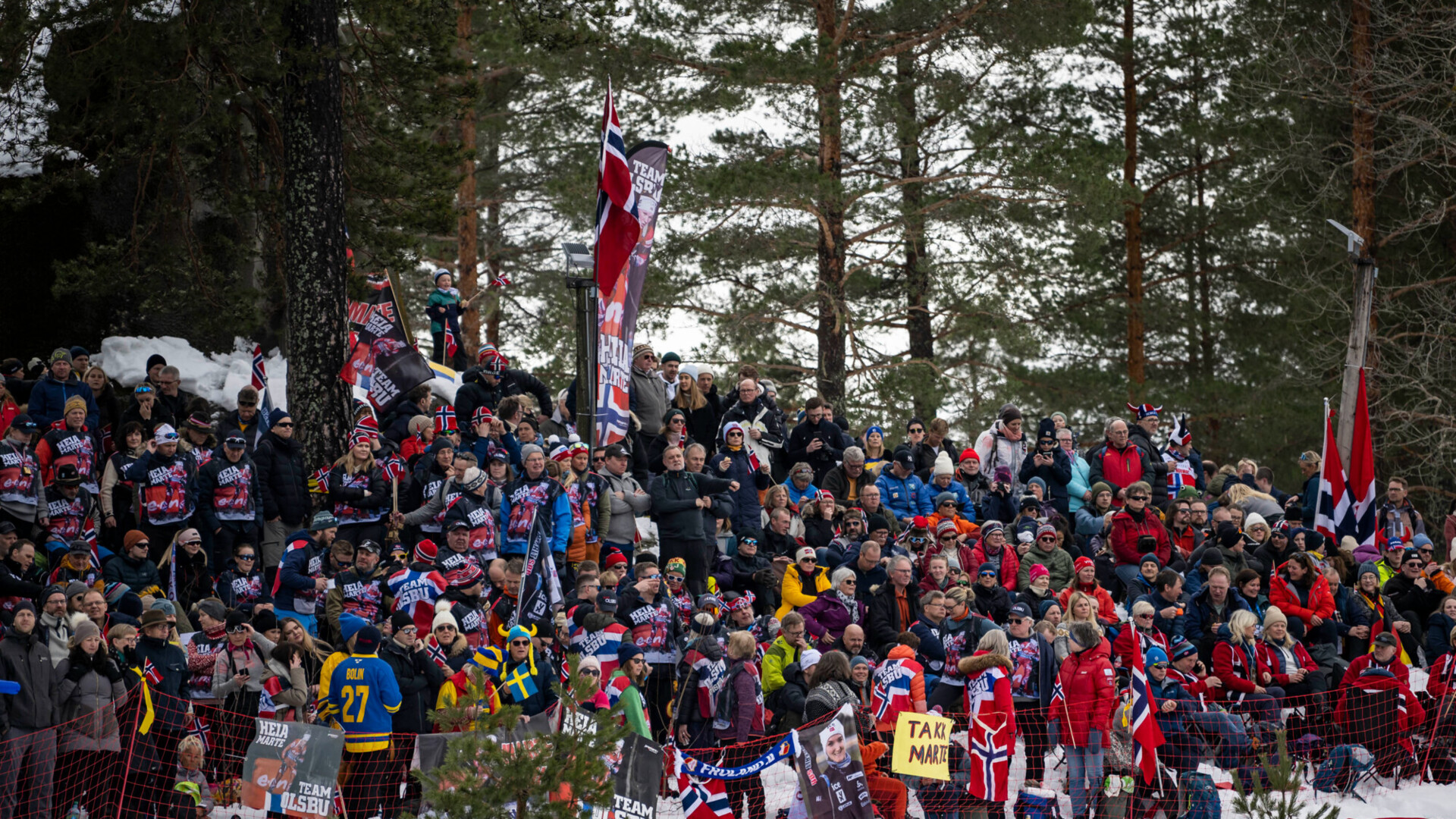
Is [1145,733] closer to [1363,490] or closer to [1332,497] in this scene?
[1332,497]

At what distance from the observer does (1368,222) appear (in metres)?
23.4

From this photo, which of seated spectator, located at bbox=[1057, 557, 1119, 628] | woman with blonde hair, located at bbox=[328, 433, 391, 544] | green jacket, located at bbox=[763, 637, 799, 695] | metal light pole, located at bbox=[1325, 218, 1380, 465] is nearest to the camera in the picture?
green jacket, located at bbox=[763, 637, 799, 695]

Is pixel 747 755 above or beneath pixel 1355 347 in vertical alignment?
beneath

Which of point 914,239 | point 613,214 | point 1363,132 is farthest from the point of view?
point 1363,132

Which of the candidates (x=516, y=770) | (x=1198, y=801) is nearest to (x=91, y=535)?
(x=516, y=770)

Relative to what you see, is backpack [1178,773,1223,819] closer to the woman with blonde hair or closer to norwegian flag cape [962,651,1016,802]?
norwegian flag cape [962,651,1016,802]

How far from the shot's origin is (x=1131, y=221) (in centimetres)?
2748

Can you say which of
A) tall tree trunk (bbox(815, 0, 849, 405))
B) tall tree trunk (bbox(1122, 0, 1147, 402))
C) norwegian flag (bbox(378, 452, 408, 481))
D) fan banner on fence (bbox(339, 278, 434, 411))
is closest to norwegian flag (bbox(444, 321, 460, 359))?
fan banner on fence (bbox(339, 278, 434, 411))

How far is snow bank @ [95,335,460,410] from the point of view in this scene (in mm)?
17375

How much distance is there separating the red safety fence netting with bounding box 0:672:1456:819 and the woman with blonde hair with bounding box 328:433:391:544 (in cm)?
240

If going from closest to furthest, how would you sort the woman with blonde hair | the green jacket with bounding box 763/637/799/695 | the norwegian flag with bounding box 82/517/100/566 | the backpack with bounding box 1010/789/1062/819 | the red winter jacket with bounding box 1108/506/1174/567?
the backpack with bounding box 1010/789/1062/819
the green jacket with bounding box 763/637/799/695
the norwegian flag with bounding box 82/517/100/566
the woman with blonde hair
the red winter jacket with bounding box 1108/506/1174/567

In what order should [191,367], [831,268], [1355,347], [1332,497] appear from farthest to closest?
[831,268] < [191,367] < [1355,347] < [1332,497]

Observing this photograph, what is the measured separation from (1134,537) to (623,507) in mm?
4914

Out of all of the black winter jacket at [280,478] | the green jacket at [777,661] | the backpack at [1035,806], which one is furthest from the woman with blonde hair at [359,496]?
the backpack at [1035,806]
